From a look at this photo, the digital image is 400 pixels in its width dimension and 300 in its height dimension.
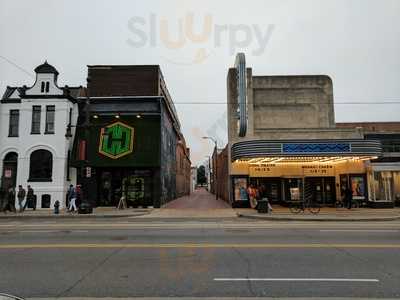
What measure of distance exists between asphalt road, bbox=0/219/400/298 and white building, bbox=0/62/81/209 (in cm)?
1511

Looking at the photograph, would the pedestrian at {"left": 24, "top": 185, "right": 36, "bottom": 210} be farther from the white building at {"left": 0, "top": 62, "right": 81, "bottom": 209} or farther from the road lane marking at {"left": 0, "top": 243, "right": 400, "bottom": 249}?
the road lane marking at {"left": 0, "top": 243, "right": 400, "bottom": 249}

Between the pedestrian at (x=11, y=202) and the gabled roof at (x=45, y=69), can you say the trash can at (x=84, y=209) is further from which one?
the gabled roof at (x=45, y=69)

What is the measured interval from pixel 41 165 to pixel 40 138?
6.63 feet

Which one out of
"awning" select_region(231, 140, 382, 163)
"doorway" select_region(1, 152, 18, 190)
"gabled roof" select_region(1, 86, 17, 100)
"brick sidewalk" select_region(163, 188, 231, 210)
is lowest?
"brick sidewalk" select_region(163, 188, 231, 210)

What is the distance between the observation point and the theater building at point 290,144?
80.7 ft

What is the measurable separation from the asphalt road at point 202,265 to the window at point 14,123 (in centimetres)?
1819

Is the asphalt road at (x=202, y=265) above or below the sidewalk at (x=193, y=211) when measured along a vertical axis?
below

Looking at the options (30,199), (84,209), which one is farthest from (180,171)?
(84,209)

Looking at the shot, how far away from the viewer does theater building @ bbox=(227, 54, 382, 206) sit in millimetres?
24609

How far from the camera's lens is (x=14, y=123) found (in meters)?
28.8

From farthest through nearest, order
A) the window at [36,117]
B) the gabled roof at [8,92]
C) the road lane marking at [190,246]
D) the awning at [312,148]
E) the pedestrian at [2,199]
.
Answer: the gabled roof at [8,92] < the window at [36,117] < the pedestrian at [2,199] < the awning at [312,148] < the road lane marking at [190,246]

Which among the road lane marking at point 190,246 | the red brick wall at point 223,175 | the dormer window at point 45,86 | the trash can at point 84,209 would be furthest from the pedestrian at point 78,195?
the red brick wall at point 223,175

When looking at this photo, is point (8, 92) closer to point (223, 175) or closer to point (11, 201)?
point (11, 201)

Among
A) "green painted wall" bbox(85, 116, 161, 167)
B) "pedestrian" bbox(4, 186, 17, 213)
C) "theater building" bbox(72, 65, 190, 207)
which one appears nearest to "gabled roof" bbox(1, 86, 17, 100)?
"theater building" bbox(72, 65, 190, 207)
